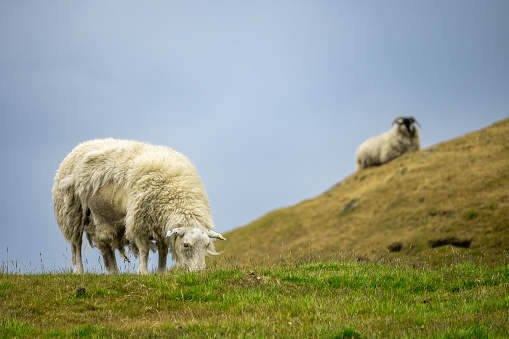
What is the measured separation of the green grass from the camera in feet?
20.7

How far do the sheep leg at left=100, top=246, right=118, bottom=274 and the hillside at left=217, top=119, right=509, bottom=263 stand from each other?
12778mm

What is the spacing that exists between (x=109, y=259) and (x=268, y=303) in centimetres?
648

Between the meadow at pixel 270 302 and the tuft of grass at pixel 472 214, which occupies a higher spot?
the tuft of grass at pixel 472 214

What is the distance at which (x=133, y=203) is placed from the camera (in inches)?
459

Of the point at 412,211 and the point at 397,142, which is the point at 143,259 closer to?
the point at 412,211

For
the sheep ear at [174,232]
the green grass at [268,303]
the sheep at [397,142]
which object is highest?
the sheep at [397,142]

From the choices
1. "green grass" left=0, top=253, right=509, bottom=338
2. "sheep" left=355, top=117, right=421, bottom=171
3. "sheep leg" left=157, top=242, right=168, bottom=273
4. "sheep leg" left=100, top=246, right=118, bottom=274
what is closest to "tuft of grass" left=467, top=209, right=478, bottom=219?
"sheep" left=355, top=117, right=421, bottom=171

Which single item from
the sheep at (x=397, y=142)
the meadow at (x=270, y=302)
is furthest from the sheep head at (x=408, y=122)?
the meadow at (x=270, y=302)

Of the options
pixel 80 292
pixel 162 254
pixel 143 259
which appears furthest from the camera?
pixel 162 254

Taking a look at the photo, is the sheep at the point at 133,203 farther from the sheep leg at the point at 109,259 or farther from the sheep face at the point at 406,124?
the sheep face at the point at 406,124

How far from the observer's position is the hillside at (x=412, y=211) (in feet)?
93.5

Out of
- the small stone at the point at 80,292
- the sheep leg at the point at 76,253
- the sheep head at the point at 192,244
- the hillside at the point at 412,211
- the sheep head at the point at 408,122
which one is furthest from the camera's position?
the sheep head at the point at 408,122

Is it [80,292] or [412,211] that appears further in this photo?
[412,211]

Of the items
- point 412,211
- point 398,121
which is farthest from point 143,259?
point 398,121
